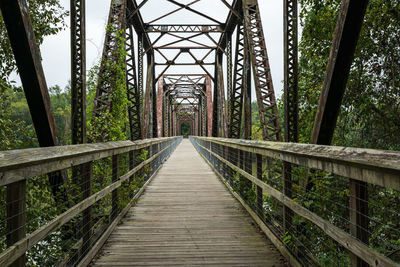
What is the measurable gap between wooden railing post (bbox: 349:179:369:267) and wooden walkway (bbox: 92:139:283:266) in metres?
1.23

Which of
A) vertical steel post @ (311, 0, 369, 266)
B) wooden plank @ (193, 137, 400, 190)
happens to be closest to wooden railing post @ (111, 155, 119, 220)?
wooden plank @ (193, 137, 400, 190)

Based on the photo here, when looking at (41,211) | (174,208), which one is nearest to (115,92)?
(174,208)

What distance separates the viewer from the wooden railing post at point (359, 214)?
154 cm

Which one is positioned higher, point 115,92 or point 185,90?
point 185,90

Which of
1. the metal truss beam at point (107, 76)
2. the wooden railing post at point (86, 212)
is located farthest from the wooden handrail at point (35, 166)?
the metal truss beam at point (107, 76)

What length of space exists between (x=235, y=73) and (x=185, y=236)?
22.9 ft

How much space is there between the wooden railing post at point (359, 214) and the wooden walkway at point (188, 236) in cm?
123

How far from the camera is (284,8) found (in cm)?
464

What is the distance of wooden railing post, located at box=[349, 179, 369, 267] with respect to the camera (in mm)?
1540

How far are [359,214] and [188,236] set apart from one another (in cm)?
220

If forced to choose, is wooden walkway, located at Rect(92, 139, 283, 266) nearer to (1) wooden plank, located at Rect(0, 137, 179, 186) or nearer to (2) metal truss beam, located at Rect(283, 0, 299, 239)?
(1) wooden plank, located at Rect(0, 137, 179, 186)

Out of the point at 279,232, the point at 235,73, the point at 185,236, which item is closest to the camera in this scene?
the point at 279,232

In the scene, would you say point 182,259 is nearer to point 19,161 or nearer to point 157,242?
point 157,242

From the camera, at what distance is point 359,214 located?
5.13 ft
